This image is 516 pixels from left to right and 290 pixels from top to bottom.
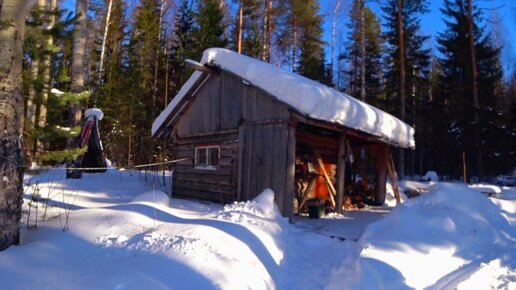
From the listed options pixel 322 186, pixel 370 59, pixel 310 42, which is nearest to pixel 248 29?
pixel 310 42

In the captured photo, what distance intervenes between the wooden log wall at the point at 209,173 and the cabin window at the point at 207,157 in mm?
140

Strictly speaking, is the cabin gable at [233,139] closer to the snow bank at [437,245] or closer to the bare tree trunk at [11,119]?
the snow bank at [437,245]

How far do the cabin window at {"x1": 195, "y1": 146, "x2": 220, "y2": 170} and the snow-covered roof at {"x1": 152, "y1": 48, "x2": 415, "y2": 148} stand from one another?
2.38m

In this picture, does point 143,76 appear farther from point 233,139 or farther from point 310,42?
point 233,139

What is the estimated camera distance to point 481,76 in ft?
94.6

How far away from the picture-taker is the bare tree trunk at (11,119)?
511cm

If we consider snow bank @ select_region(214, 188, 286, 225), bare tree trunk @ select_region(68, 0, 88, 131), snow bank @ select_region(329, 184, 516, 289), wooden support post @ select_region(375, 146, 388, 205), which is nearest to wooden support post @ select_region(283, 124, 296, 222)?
snow bank @ select_region(214, 188, 286, 225)

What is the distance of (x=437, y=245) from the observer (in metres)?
6.62

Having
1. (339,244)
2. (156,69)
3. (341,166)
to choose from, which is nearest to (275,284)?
(339,244)

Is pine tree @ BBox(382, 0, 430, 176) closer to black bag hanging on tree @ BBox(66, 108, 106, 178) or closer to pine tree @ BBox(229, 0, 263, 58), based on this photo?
pine tree @ BBox(229, 0, 263, 58)

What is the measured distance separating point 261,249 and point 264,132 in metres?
4.62

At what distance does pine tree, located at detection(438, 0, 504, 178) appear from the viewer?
27203mm

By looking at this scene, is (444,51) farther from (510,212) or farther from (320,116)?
(320,116)

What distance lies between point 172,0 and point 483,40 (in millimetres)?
23199
